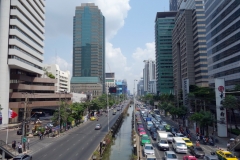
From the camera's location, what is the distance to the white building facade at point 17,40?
65562 mm

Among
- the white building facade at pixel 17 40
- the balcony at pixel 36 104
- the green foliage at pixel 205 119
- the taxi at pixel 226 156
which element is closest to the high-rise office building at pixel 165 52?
the balcony at pixel 36 104

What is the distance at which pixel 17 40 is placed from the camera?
69312mm

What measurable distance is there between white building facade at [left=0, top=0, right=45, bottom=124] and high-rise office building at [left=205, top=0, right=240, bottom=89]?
61.5m

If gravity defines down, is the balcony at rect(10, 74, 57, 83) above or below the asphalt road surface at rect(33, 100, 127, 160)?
above

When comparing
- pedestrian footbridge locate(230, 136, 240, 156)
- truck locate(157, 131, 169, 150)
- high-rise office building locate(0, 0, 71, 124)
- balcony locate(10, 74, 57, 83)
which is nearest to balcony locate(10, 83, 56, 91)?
high-rise office building locate(0, 0, 71, 124)

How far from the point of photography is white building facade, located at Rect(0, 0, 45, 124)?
65562 mm

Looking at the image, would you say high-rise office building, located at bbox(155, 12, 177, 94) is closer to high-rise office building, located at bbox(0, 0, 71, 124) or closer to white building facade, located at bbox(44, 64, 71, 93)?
white building facade, located at bbox(44, 64, 71, 93)

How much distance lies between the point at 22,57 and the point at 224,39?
61.9 meters

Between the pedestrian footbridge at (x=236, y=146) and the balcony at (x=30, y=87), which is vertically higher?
the balcony at (x=30, y=87)

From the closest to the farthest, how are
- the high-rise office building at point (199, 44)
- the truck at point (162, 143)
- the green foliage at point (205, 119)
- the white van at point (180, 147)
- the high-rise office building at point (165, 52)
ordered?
1. the white van at point (180, 147)
2. the truck at point (162, 143)
3. the green foliage at point (205, 119)
4. the high-rise office building at point (199, 44)
5. the high-rise office building at point (165, 52)

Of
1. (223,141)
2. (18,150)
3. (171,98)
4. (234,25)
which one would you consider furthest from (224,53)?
(18,150)

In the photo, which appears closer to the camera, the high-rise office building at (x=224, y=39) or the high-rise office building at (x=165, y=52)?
the high-rise office building at (x=224, y=39)

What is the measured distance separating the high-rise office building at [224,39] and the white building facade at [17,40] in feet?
202

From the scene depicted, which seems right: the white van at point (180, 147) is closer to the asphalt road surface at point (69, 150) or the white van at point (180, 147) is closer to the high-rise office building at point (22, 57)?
the asphalt road surface at point (69, 150)
